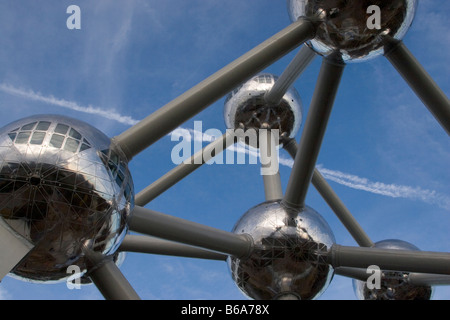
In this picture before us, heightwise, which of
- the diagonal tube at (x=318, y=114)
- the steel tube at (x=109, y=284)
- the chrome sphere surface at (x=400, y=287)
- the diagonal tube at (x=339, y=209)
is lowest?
the steel tube at (x=109, y=284)

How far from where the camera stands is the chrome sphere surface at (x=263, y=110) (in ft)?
30.3

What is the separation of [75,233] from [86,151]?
69 centimetres

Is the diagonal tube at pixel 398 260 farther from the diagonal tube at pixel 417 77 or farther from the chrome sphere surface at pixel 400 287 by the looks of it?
the chrome sphere surface at pixel 400 287

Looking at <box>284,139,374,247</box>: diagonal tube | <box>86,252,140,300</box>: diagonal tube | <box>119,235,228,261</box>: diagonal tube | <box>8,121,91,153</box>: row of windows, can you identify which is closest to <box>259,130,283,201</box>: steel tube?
<box>284,139,374,247</box>: diagonal tube

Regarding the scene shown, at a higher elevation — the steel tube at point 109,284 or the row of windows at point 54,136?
the row of windows at point 54,136

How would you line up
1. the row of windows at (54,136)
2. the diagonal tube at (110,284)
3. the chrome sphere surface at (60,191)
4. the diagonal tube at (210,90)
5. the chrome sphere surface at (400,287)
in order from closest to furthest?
the chrome sphere surface at (60,191)
the row of windows at (54,136)
the diagonal tube at (210,90)
the diagonal tube at (110,284)
the chrome sphere surface at (400,287)

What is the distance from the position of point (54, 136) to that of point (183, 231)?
1944 mm

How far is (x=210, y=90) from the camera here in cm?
536

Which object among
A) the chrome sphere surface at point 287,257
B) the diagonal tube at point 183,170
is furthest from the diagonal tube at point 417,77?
the diagonal tube at point 183,170

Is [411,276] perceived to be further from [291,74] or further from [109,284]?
[109,284]

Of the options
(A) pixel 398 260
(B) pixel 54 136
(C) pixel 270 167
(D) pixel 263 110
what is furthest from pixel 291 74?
(B) pixel 54 136

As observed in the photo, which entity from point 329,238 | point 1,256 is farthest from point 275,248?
point 1,256

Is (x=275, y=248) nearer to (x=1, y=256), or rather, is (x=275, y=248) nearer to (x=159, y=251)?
(x=159, y=251)

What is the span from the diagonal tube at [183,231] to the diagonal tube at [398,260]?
4.44 feet
